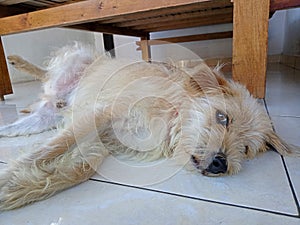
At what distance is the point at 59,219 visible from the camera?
0.55 meters

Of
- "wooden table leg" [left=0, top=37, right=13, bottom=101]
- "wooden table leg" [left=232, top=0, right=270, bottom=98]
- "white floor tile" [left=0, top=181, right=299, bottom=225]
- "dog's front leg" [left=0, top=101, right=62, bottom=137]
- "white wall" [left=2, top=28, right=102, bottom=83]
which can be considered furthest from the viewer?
"white wall" [left=2, top=28, right=102, bottom=83]

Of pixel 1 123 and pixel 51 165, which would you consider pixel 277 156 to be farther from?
pixel 1 123

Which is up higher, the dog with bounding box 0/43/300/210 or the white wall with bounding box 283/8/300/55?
the white wall with bounding box 283/8/300/55

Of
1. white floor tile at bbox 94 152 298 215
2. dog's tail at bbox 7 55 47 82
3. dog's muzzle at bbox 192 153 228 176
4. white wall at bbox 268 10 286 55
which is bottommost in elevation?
white floor tile at bbox 94 152 298 215

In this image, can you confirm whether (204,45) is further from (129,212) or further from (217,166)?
(129,212)

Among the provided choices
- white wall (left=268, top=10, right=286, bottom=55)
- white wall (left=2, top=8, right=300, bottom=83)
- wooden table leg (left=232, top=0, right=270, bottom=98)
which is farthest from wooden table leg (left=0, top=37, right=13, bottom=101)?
white wall (left=268, top=10, right=286, bottom=55)

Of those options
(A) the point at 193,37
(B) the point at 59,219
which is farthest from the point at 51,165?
(A) the point at 193,37

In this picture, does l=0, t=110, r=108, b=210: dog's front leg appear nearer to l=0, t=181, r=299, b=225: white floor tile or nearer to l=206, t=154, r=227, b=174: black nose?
l=0, t=181, r=299, b=225: white floor tile

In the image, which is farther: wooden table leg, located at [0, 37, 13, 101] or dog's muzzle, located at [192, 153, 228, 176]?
wooden table leg, located at [0, 37, 13, 101]

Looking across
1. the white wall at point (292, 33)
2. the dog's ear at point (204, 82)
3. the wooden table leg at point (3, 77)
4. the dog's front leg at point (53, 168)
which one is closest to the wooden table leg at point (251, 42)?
the dog's ear at point (204, 82)

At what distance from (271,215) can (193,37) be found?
113 inches

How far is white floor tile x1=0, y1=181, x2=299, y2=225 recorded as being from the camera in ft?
1.74

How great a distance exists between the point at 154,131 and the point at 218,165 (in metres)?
0.27

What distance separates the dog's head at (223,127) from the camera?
0.72m
